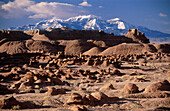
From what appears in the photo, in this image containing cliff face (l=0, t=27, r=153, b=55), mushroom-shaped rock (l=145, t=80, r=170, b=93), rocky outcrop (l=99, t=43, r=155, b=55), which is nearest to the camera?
mushroom-shaped rock (l=145, t=80, r=170, b=93)

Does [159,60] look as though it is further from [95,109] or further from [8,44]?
[8,44]

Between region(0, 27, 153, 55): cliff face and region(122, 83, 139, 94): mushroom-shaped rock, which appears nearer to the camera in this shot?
region(122, 83, 139, 94): mushroom-shaped rock

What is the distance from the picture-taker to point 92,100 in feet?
30.3

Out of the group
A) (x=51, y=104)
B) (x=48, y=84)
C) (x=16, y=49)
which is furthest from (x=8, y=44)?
(x=51, y=104)

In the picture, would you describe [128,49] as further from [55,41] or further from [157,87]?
[157,87]

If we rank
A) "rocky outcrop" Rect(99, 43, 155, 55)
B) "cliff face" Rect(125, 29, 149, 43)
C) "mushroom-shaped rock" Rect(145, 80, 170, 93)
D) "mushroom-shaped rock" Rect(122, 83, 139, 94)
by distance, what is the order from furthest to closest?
"cliff face" Rect(125, 29, 149, 43) < "rocky outcrop" Rect(99, 43, 155, 55) < "mushroom-shaped rock" Rect(122, 83, 139, 94) < "mushroom-shaped rock" Rect(145, 80, 170, 93)

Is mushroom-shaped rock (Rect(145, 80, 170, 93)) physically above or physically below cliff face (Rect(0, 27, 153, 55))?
below

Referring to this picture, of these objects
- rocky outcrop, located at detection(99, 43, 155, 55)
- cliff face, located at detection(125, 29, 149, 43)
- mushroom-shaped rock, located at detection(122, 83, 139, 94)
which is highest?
cliff face, located at detection(125, 29, 149, 43)

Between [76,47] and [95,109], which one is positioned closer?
[95,109]

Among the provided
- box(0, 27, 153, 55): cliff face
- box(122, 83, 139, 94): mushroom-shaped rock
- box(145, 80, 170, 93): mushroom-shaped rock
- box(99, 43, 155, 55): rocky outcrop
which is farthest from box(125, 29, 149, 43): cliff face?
box(122, 83, 139, 94): mushroom-shaped rock

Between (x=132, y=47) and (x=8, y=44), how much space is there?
139 ft

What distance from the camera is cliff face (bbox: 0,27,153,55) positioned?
6819 cm

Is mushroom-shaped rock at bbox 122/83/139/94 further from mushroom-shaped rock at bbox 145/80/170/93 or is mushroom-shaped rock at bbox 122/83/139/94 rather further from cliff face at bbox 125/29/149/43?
cliff face at bbox 125/29/149/43

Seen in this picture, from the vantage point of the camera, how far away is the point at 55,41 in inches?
3103
